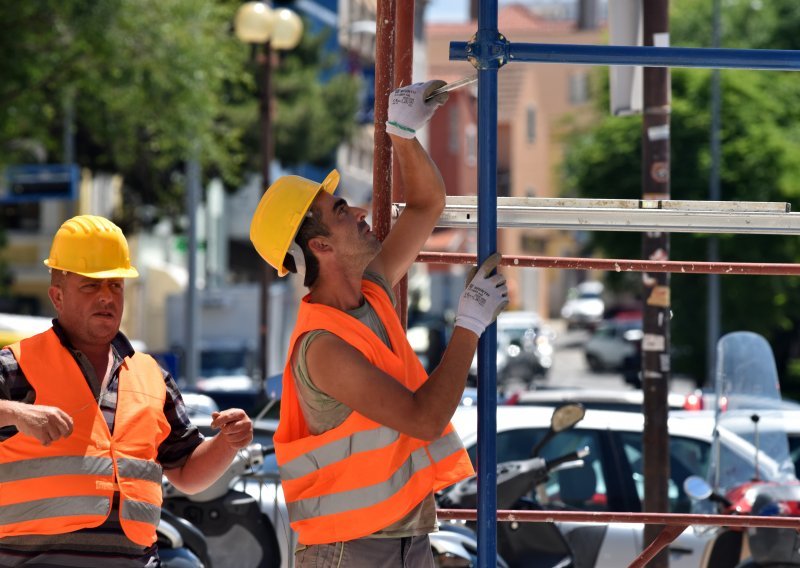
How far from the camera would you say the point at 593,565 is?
653 centimetres

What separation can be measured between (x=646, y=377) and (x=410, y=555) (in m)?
3.53

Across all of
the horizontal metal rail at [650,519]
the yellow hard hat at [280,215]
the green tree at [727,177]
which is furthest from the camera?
the green tree at [727,177]

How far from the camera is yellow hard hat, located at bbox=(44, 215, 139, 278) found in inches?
151

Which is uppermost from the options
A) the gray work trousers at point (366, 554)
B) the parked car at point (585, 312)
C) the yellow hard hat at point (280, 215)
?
the yellow hard hat at point (280, 215)

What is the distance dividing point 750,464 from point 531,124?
68141 mm

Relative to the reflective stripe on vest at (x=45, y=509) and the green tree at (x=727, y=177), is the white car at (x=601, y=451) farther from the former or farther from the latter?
the green tree at (x=727, y=177)

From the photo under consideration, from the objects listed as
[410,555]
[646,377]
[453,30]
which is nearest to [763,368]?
[646,377]

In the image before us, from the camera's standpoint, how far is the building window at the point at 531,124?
2886 inches

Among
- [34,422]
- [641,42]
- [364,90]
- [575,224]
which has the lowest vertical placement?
[34,422]

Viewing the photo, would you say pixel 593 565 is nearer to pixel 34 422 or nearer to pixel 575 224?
pixel 575 224

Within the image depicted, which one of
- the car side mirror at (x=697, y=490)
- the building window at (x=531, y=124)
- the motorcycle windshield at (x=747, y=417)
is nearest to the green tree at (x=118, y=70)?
the motorcycle windshield at (x=747, y=417)

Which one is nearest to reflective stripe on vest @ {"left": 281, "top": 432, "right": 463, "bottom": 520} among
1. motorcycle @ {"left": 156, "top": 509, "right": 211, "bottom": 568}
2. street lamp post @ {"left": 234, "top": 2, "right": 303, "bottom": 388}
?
motorcycle @ {"left": 156, "top": 509, "right": 211, "bottom": 568}

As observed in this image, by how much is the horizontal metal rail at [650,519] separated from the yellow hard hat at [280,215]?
998 millimetres

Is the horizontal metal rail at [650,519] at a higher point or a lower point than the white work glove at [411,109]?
lower
